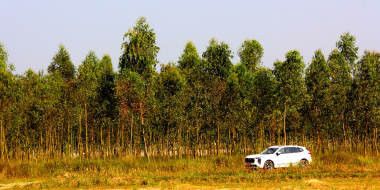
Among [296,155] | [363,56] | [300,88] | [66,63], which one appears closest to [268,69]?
[300,88]

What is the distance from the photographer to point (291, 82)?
130 feet

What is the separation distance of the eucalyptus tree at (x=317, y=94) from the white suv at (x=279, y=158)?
12707 millimetres

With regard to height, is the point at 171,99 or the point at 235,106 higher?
the point at 171,99

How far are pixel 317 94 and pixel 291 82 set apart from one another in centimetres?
439

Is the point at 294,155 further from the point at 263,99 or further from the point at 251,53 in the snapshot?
the point at 251,53

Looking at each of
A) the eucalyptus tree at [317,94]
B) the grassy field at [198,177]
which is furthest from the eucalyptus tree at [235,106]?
Result: the grassy field at [198,177]

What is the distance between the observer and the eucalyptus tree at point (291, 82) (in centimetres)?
3997

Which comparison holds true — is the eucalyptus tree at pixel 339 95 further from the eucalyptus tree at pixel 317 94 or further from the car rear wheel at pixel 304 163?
the car rear wheel at pixel 304 163

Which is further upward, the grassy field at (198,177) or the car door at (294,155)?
the car door at (294,155)

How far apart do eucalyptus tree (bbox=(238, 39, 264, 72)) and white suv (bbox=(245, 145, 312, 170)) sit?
42730 millimetres

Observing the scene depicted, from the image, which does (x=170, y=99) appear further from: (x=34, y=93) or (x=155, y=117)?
(x=34, y=93)

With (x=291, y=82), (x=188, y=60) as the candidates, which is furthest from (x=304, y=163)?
(x=188, y=60)

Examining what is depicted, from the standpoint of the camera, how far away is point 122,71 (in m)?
44.0

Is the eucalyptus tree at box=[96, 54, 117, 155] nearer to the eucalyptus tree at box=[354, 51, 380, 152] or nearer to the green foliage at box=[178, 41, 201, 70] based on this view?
the green foliage at box=[178, 41, 201, 70]
